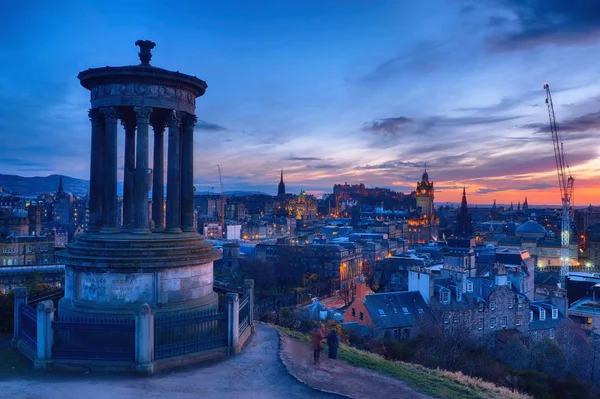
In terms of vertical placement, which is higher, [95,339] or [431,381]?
[95,339]

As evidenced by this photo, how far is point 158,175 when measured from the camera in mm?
20906

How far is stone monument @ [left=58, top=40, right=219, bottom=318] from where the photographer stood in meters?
17.4

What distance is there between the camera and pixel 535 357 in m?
36.6

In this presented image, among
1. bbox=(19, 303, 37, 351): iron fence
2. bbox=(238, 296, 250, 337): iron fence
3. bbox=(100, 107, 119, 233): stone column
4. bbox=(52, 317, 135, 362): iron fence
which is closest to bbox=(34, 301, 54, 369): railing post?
bbox=(52, 317, 135, 362): iron fence

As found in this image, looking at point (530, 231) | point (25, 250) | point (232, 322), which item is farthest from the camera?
point (530, 231)

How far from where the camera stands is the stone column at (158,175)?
21000 mm

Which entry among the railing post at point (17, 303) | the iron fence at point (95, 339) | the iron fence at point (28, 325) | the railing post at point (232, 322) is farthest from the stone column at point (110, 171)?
the railing post at point (232, 322)

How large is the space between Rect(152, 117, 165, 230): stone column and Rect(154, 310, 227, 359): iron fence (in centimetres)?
576

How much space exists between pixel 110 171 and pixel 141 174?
1.41 meters

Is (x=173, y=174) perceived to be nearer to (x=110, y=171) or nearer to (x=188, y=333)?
(x=110, y=171)

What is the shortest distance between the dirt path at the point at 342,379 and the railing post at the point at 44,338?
740 centimetres

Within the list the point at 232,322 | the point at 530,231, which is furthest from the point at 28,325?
the point at 530,231

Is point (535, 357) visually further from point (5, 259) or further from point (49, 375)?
point (5, 259)

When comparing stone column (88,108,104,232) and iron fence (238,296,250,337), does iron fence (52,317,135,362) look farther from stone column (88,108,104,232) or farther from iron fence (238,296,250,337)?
stone column (88,108,104,232)
